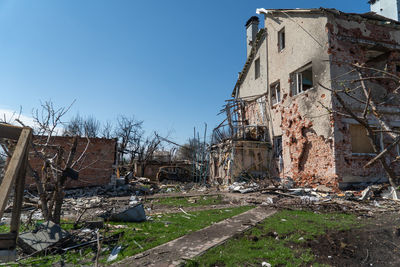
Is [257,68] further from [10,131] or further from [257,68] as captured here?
[10,131]

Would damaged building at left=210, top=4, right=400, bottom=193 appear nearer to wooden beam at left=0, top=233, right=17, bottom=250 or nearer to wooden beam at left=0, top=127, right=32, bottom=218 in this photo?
wooden beam at left=0, top=127, right=32, bottom=218

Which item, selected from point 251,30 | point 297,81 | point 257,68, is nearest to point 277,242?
point 297,81

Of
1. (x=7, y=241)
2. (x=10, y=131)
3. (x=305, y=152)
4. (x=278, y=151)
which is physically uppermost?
(x=278, y=151)

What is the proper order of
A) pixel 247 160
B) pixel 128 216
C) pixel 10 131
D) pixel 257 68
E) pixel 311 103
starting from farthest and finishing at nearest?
1. pixel 257 68
2. pixel 247 160
3. pixel 311 103
4. pixel 128 216
5. pixel 10 131

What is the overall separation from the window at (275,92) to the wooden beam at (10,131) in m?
13.5

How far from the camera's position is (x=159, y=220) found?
20.7ft

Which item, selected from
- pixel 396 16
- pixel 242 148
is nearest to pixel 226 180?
pixel 242 148

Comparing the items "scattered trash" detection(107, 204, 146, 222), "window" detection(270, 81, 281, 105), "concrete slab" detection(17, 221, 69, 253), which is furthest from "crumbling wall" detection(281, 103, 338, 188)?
"concrete slab" detection(17, 221, 69, 253)

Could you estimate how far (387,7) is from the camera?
22.2m

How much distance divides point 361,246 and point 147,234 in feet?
12.3

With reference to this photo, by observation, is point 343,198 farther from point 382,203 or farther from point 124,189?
point 124,189

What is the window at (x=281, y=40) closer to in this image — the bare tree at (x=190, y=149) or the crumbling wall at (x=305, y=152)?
the crumbling wall at (x=305, y=152)

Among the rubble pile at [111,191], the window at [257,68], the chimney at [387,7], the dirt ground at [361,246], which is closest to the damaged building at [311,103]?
the window at [257,68]

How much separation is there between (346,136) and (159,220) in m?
8.30
